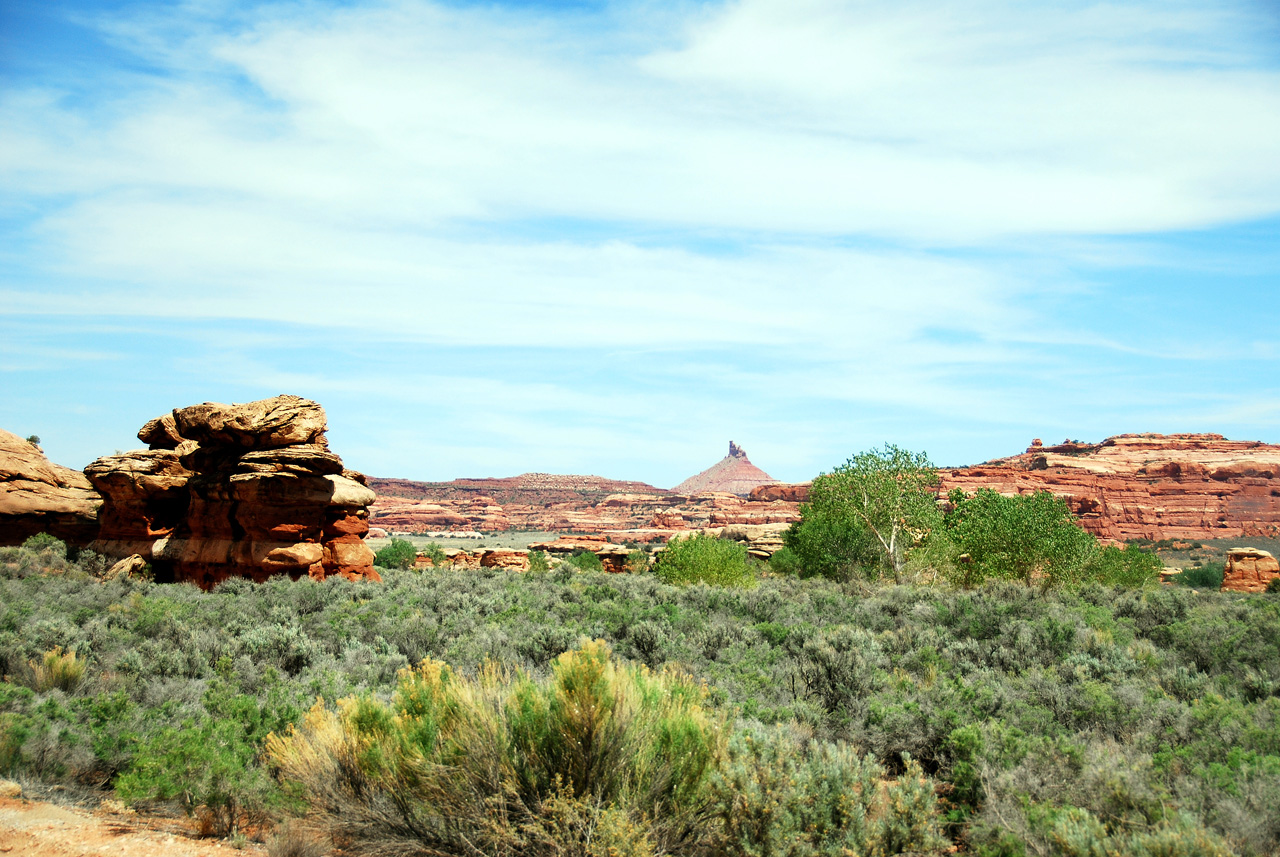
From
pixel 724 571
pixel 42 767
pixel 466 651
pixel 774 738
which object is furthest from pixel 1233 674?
pixel 724 571

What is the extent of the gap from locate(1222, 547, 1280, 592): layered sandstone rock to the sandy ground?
1356 inches

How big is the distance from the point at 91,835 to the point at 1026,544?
26079 millimetres

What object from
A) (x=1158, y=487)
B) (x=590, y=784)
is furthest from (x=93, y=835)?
(x=1158, y=487)

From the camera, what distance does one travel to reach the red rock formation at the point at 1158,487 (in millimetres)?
104875

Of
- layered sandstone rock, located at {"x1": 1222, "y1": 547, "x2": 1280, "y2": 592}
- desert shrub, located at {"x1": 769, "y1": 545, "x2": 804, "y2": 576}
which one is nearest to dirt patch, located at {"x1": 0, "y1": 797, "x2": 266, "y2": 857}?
desert shrub, located at {"x1": 769, "y1": 545, "x2": 804, "y2": 576}

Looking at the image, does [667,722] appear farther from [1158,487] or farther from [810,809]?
[1158,487]

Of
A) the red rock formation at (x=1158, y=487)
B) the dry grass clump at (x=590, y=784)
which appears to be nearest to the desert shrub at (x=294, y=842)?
the dry grass clump at (x=590, y=784)

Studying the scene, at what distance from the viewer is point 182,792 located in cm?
653

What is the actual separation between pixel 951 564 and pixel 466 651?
2381 cm

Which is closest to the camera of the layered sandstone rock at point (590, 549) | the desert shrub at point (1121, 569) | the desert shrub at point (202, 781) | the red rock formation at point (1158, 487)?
the desert shrub at point (202, 781)

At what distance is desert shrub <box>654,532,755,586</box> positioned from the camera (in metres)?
27.6

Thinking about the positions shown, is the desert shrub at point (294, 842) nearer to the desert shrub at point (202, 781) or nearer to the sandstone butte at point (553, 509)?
the desert shrub at point (202, 781)

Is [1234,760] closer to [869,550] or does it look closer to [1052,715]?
[1052,715]

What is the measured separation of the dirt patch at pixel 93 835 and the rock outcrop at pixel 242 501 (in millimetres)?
13908
